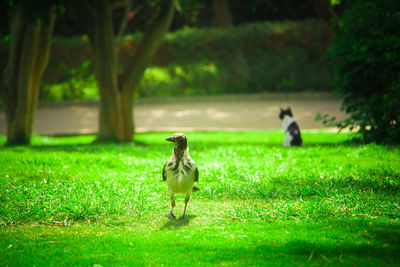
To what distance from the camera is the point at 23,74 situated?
38.9ft

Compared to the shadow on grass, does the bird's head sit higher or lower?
higher

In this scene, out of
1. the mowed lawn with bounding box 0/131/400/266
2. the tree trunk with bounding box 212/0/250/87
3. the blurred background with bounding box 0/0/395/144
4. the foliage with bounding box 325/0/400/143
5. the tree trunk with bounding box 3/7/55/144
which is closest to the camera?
the mowed lawn with bounding box 0/131/400/266

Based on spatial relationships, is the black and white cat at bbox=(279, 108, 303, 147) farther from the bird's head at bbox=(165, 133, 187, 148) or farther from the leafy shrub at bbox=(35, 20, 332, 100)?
the leafy shrub at bbox=(35, 20, 332, 100)

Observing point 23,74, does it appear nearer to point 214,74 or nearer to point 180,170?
point 180,170

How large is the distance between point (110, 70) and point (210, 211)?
7061 mm

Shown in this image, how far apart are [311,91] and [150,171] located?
16.0 meters

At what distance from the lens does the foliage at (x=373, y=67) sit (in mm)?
8969

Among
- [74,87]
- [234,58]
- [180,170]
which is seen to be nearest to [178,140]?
[180,170]

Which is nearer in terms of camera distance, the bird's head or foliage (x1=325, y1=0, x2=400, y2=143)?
the bird's head

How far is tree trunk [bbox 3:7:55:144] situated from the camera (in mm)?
11836

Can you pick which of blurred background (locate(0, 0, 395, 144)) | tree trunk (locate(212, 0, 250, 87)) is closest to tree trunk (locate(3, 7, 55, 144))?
blurred background (locate(0, 0, 395, 144))

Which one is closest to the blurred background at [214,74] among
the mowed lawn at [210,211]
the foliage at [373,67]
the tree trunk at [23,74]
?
the tree trunk at [23,74]

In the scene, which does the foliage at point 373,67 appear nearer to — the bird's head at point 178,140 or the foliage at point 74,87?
the bird's head at point 178,140

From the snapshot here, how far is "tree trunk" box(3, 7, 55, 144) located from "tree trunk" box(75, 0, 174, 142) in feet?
4.34
